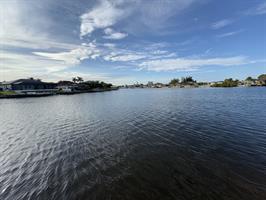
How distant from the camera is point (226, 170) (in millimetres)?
8891

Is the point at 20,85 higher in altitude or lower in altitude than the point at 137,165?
higher

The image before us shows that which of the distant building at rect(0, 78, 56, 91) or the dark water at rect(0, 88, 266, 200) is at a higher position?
the distant building at rect(0, 78, 56, 91)

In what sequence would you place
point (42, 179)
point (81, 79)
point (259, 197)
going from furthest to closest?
1. point (81, 79)
2. point (42, 179)
3. point (259, 197)

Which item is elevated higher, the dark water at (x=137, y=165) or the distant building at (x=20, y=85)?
the distant building at (x=20, y=85)

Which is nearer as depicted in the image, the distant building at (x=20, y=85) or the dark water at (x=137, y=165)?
the dark water at (x=137, y=165)

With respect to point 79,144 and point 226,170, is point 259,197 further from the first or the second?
point 79,144

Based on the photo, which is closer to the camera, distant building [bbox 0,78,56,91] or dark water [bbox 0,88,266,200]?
dark water [bbox 0,88,266,200]

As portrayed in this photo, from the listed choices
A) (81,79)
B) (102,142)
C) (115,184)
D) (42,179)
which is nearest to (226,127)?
(102,142)

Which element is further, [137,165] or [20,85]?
[20,85]

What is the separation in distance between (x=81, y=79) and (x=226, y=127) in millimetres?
165872

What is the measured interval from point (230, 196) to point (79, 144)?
Result: 36.6ft

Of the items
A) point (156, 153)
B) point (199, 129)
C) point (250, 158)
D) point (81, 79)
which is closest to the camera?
point (250, 158)

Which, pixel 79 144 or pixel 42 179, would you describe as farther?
pixel 79 144

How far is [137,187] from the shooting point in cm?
766
